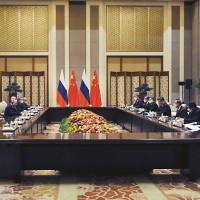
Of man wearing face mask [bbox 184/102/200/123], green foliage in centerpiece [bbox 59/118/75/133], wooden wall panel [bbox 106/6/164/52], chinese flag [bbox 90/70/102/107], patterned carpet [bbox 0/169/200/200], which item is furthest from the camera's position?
wooden wall panel [bbox 106/6/164/52]

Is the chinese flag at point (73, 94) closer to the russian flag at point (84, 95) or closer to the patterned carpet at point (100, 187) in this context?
the russian flag at point (84, 95)

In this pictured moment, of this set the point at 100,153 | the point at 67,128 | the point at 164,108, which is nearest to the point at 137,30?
the point at 164,108

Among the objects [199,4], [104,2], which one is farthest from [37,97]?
[199,4]

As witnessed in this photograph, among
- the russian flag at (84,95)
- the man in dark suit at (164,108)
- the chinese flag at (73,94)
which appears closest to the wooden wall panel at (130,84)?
the russian flag at (84,95)

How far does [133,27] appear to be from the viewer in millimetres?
16734

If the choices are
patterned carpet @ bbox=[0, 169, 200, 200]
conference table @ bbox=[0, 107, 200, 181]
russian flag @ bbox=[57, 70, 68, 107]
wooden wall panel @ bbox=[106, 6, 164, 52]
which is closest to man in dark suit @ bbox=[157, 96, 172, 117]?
patterned carpet @ bbox=[0, 169, 200, 200]

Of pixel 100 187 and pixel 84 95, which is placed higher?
pixel 84 95

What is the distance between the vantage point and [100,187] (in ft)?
16.0

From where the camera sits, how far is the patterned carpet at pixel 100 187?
4.49 metres

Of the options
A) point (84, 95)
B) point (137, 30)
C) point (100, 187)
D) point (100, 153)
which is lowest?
point (100, 187)

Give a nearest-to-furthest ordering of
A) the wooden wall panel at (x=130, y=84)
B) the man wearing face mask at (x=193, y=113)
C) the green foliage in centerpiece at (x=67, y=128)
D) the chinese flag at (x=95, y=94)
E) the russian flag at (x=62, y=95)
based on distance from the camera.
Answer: the green foliage in centerpiece at (x=67, y=128) → the man wearing face mask at (x=193, y=113) → the russian flag at (x=62, y=95) → the chinese flag at (x=95, y=94) → the wooden wall panel at (x=130, y=84)

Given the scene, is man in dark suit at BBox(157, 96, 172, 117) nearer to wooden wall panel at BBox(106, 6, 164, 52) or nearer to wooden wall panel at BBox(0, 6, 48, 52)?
wooden wall panel at BBox(106, 6, 164, 52)

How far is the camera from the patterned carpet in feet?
14.7

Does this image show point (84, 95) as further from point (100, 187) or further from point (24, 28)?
point (100, 187)
